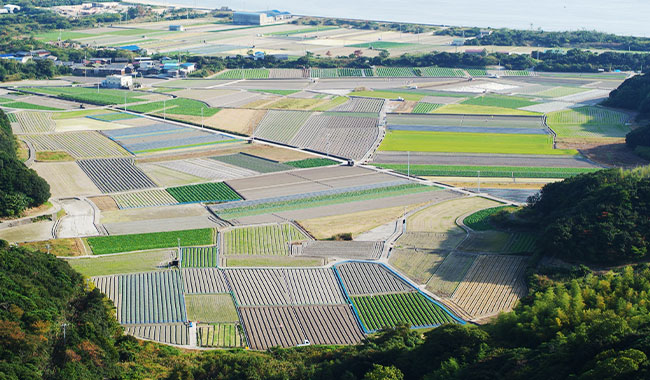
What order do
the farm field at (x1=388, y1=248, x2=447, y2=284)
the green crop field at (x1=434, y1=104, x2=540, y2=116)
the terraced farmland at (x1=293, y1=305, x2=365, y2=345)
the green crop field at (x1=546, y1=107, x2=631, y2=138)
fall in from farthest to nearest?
the green crop field at (x1=434, y1=104, x2=540, y2=116) → the green crop field at (x1=546, y1=107, x2=631, y2=138) → the farm field at (x1=388, y1=248, x2=447, y2=284) → the terraced farmland at (x1=293, y1=305, x2=365, y2=345)

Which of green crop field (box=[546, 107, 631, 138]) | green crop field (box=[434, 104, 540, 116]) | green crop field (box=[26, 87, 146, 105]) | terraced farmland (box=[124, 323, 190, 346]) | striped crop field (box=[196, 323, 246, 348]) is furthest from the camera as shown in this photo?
green crop field (box=[26, 87, 146, 105])

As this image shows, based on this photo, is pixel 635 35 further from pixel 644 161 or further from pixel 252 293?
pixel 252 293

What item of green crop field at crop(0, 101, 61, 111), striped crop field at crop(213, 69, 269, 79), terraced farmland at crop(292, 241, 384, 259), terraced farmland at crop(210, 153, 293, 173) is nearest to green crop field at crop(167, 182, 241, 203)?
terraced farmland at crop(210, 153, 293, 173)

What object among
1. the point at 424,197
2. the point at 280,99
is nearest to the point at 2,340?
the point at 424,197

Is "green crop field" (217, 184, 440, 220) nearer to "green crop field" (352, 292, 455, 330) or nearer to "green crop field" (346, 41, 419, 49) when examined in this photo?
"green crop field" (352, 292, 455, 330)

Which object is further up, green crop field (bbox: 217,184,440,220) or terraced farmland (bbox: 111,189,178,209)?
green crop field (bbox: 217,184,440,220)

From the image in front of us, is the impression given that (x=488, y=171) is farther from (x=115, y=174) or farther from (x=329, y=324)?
(x=329, y=324)

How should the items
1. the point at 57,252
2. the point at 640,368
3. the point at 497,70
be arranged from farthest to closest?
the point at 497,70, the point at 57,252, the point at 640,368
